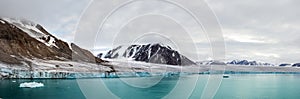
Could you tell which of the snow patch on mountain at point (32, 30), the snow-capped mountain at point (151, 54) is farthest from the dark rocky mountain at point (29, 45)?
the snow-capped mountain at point (151, 54)

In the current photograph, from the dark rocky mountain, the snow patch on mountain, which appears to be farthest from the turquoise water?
the snow patch on mountain

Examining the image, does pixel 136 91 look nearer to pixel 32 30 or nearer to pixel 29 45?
pixel 29 45

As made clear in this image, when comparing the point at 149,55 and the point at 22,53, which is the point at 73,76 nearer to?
the point at 22,53

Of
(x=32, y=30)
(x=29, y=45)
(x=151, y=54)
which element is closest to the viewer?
(x=29, y=45)

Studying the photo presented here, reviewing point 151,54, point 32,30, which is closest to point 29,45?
point 32,30

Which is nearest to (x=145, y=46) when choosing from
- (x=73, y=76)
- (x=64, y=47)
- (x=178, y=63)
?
(x=178, y=63)
